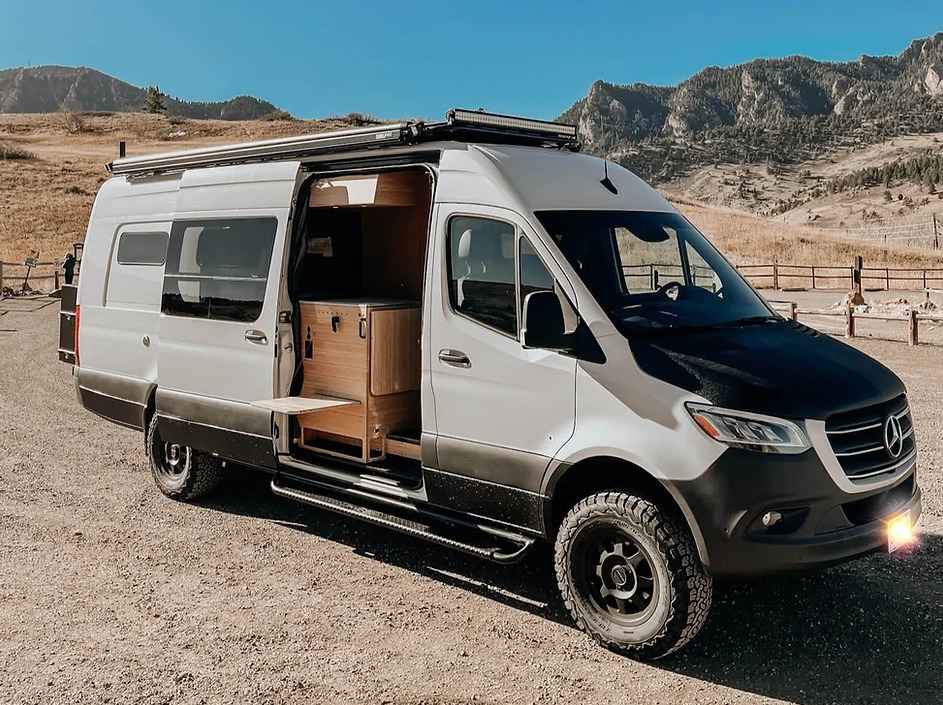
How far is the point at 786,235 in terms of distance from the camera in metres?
53.8

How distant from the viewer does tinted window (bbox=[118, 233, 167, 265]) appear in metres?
7.72

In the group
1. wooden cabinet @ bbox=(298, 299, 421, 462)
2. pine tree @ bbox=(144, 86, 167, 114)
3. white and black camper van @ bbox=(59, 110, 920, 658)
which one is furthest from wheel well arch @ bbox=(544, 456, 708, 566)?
pine tree @ bbox=(144, 86, 167, 114)

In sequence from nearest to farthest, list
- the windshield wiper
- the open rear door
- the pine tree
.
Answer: the windshield wiper, the open rear door, the pine tree

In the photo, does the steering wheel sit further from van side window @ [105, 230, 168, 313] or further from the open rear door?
van side window @ [105, 230, 168, 313]

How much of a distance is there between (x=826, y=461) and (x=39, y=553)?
523cm

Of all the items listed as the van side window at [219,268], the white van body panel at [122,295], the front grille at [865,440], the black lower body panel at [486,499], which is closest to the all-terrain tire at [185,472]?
the white van body panel at [122,295]

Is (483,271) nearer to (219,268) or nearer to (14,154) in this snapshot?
(219,268)

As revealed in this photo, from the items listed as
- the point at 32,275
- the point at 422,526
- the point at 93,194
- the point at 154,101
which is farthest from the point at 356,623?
the point at 154,101

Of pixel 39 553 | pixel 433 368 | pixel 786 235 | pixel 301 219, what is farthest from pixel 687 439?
pixel 786 235

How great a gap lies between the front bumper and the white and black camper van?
1cm

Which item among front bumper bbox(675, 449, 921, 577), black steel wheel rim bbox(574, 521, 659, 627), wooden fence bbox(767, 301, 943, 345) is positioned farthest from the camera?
wooden fence bbox(767, 301, 943, 345)

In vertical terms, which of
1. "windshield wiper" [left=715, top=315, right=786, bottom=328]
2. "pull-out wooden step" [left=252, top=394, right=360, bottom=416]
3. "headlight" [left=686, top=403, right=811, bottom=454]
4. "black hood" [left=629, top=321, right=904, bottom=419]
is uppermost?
"windshield wiper" [left=715, top=315, right=786, bottom=328]

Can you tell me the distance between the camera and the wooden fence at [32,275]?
31141mm

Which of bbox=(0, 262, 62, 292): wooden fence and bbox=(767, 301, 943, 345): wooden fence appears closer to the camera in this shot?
bbox=(767, 301, 943, 345): wooden fence
